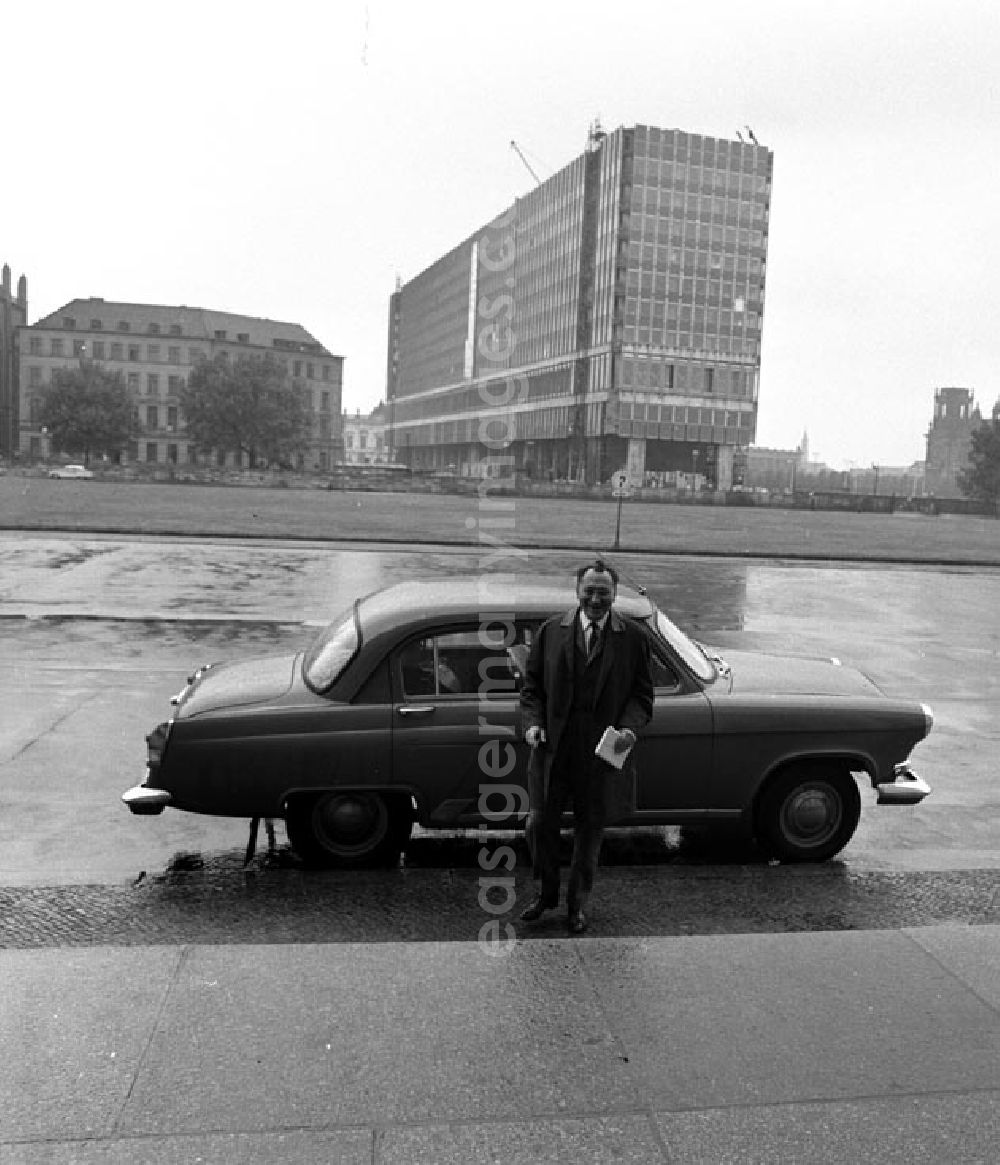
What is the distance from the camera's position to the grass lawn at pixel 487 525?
31.2m

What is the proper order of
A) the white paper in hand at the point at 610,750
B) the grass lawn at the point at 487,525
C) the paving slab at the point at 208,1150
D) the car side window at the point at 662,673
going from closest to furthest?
the paving slab at the point at 208,1150 → the white paper in hand at the point at 610,750 → the car side window at the point at 662,673 → the grass lawn at the point at 487,525

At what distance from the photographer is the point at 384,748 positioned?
19.0ft

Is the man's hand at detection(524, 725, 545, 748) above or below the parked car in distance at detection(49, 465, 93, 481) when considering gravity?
above

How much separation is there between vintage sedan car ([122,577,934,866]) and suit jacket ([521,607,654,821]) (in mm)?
675

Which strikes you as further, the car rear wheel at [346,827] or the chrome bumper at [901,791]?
the chrome bumper at [901,791]

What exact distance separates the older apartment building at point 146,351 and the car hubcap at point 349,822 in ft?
401

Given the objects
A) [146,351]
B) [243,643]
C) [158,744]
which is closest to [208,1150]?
[158,744]

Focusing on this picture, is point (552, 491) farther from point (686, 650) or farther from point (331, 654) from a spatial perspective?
point (331, 654)

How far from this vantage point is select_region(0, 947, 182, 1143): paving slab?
3463 millimetres

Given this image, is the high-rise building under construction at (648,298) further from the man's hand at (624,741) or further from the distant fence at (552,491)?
the man's hand at (624,741)

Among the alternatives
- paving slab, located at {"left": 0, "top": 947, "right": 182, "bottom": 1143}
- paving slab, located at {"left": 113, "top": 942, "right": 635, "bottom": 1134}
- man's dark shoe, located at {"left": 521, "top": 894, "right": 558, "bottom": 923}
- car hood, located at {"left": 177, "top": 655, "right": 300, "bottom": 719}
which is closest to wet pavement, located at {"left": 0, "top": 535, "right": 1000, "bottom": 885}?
car hood, located at {"left": 177, "top": 655, "right": 300, "bottom": 719}

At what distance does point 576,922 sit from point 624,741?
91cm

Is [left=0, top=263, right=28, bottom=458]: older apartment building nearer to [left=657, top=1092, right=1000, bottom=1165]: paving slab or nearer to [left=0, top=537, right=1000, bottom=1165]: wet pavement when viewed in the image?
[left=0, top=537, right=1000, bottom=1165]: wet pavement

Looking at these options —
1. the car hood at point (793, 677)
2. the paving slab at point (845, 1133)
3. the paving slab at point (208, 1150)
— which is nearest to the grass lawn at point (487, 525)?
the car hood at point (793, 677)
